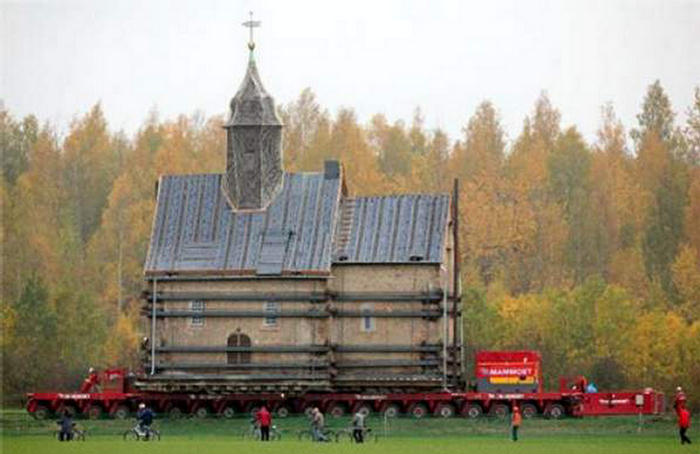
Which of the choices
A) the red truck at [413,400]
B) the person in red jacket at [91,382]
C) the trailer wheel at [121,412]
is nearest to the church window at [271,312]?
the red truck at [413,400]

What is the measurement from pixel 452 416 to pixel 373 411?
110 inches

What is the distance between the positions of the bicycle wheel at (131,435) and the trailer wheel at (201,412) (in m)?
9.06

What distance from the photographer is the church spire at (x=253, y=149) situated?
91.9 metres

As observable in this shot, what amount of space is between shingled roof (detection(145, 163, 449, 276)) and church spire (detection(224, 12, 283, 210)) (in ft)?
1.46

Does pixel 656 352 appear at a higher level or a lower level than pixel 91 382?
higher

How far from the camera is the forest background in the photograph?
342 feet

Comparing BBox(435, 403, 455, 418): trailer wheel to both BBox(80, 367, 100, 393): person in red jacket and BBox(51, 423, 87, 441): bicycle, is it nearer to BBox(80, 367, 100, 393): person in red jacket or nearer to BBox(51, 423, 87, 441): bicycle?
BBox(80, 367, 100, 393): person in red jacket

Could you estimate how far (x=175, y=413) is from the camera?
88.9m

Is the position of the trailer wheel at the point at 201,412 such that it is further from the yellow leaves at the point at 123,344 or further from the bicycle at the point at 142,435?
the yellow leaves at the point at 123,344

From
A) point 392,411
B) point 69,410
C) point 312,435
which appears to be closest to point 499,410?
point 392,411

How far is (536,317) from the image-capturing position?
350 ft

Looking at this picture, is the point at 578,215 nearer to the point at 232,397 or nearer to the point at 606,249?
the point at 606,249

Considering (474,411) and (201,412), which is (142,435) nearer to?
(201,412)

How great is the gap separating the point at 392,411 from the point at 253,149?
478 inches
